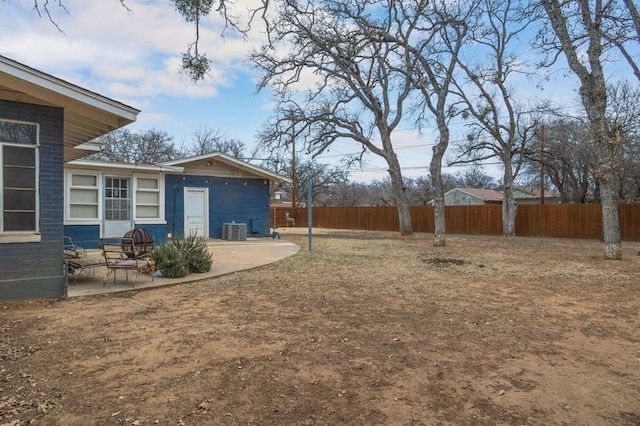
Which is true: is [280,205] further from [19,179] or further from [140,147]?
[19,179]

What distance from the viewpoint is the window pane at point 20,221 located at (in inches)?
237

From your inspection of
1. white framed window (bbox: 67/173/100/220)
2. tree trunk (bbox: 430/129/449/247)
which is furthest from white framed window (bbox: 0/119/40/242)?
tree trunk (bbox: 430/129/449/247)

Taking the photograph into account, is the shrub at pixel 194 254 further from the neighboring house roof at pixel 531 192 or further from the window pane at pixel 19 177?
the neighboring house roof at pixel 531 192

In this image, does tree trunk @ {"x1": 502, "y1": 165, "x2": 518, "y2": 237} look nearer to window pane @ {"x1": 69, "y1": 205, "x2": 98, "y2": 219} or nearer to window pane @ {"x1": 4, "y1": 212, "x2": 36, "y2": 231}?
window pane @ {"x1": 69, "y1": 205, "x2": 98, "y2": 219}

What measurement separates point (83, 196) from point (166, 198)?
302 cm

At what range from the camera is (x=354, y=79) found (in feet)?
70.5

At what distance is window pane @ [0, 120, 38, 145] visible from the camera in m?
6.02

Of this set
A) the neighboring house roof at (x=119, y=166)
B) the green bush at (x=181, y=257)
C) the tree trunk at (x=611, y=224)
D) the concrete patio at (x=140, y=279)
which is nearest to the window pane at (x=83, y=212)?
the neighboring house roof at (x=119, y=166)

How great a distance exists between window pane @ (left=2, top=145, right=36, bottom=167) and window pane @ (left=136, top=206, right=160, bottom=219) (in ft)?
29.4

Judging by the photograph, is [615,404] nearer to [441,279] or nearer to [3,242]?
[441,279]

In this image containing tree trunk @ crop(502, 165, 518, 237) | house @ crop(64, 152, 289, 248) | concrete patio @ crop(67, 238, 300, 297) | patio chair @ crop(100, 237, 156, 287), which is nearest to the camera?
concrete patio @ crop(67, 238, 300, 297)

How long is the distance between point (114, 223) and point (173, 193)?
273 centimetres

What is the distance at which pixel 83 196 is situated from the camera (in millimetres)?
13570

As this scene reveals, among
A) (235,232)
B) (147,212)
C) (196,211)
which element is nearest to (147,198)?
(147,212)
